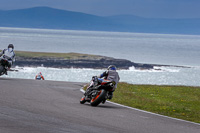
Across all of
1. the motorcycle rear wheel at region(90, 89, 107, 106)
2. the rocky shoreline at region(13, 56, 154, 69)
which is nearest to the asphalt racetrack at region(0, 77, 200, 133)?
the motorcycle rear wheel at region(90, 89, 107, 106)

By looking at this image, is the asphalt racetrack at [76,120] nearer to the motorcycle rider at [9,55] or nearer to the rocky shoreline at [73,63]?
the motorcycle rider at [9,55]

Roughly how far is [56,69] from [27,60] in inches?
586

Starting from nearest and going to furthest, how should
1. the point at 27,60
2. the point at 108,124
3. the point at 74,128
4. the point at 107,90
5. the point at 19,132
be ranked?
1. the point at 19,132
2. the point at 74,128
3. the point at 108,124
4. the point at 107,90
5. the point at 27,60

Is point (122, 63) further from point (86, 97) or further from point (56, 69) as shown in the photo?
point (86, 97)

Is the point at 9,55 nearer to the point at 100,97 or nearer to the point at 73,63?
the point at 100,97

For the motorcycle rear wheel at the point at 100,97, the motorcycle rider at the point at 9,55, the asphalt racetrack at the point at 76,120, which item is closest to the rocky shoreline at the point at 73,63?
the motorcycle rider at the point at 9,55

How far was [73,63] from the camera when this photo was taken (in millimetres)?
128750

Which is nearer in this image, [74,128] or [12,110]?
[74,128]

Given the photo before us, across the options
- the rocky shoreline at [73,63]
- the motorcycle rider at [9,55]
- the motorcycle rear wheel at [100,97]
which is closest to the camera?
the motorcycle rear wheel at [100,97]

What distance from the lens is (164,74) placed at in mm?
110375

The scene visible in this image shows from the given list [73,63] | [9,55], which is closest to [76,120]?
[9,55]

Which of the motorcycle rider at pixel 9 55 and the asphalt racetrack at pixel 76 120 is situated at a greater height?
the motorcycle rider at pixel 9 55

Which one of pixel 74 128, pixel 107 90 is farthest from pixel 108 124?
pixel 107 90

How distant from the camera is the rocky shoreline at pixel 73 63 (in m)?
126
